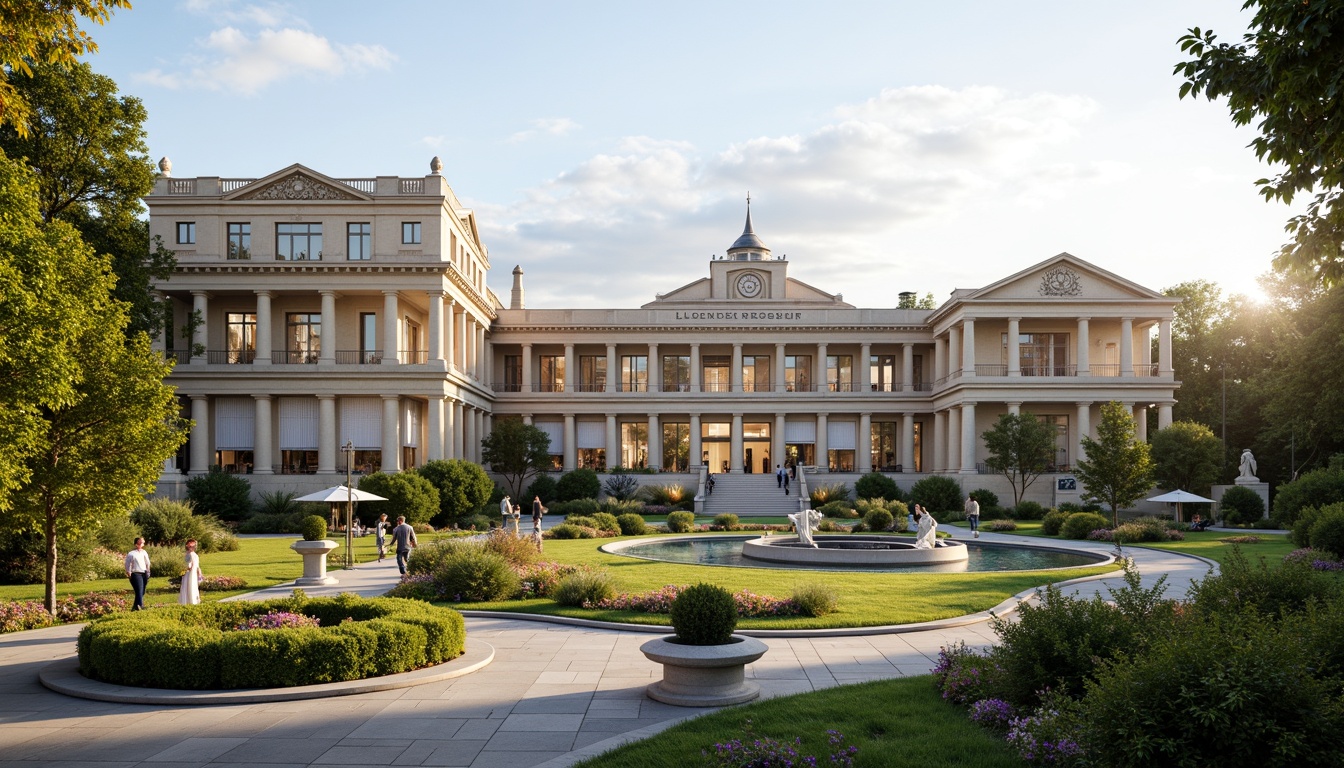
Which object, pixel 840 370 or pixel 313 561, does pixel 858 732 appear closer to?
pixel 313 561

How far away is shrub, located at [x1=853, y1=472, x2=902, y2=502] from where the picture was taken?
2085 inches

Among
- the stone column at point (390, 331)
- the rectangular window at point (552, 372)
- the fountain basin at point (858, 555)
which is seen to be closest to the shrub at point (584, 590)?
the fountain basin at point (858, 555)

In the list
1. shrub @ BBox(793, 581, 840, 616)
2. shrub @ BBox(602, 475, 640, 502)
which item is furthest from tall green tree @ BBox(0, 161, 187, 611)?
shrub @ BBox(602, 475, 640, 502)

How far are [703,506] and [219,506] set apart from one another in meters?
24.2

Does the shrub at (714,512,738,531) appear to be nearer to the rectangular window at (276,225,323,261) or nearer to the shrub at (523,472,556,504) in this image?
the shrub at (523,472,556,504)

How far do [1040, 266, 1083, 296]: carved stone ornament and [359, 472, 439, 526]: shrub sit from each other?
123 ft

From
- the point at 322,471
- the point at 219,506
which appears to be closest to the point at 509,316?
the point at 322,471

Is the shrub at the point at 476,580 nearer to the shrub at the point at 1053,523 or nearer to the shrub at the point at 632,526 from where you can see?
the shrub at the point at 632,526

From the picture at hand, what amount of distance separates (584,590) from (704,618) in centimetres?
771

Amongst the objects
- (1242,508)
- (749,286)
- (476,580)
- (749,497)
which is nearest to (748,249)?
(749,286)

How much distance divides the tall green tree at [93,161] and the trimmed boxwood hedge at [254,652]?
2753cm

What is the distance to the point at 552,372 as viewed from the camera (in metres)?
65.0

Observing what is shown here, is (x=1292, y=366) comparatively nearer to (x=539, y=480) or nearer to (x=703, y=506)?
(x=703, y=506)

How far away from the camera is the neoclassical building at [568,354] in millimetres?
45938
